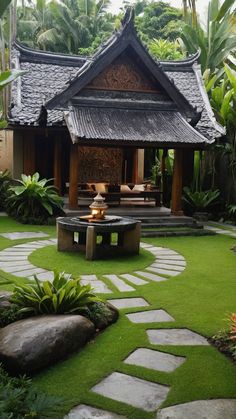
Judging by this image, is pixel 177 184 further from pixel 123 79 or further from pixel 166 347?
pixel 166 347

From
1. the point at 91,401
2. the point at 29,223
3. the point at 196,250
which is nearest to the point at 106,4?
the point at 29,223

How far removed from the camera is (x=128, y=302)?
5.26 metres

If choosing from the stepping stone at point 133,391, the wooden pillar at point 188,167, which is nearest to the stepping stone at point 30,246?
the stepping stone at point 133,391

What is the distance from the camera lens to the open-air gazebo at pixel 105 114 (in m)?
11.1

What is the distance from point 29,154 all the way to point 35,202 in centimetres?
257

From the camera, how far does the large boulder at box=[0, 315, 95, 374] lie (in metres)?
3.49

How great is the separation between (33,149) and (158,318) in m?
9.65

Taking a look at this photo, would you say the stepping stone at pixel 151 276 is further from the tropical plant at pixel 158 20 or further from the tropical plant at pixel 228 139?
the tropical plant at pixel 158 20

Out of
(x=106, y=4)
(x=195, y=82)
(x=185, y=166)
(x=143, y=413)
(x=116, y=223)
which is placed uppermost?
(x=106, y=4)

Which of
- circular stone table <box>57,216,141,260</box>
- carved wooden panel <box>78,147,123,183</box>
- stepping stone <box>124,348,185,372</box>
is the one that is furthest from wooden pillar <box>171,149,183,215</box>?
stepping stone <box>124,348,185,372</box>

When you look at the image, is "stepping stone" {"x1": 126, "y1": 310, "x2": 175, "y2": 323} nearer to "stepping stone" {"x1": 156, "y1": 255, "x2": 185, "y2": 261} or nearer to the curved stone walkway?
the curved stone walkway

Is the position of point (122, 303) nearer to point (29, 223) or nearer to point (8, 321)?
point (8, 321)

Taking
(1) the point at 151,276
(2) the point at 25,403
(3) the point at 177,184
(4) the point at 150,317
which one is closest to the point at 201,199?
(3) the point at 177,184

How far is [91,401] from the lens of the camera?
3.10m
